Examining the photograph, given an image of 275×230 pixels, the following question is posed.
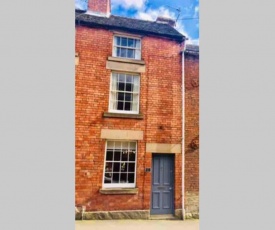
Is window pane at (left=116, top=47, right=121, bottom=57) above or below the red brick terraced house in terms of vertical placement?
above

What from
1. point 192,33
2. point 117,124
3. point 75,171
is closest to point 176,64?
point 192,33

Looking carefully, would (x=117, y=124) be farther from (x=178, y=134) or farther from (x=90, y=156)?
(x=178, y=134)

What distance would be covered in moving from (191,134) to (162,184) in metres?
1.25

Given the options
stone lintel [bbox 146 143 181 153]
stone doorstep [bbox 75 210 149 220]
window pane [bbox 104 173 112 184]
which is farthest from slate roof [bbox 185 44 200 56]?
stone doorstep [bbox 75 210 149 220]

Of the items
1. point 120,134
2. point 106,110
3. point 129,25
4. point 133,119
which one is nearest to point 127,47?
point 129,25

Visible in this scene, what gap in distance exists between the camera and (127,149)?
5188 millimetres

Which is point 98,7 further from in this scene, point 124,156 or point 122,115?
point 124,156

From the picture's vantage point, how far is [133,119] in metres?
5.16

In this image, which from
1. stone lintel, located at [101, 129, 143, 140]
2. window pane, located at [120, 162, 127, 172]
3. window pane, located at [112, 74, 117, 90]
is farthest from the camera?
window pane, located at [112, 74, 117, 90]

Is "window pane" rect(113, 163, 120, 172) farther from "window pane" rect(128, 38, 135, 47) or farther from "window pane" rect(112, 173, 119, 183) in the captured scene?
"window pane" rect(128, 38, 135, 47)

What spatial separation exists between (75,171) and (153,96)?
2.24 m

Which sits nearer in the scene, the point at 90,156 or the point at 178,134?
the point at 90,156

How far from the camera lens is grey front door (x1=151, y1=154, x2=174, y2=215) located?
5.13m

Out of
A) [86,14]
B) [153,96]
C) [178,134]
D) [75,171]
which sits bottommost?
[75,171]
